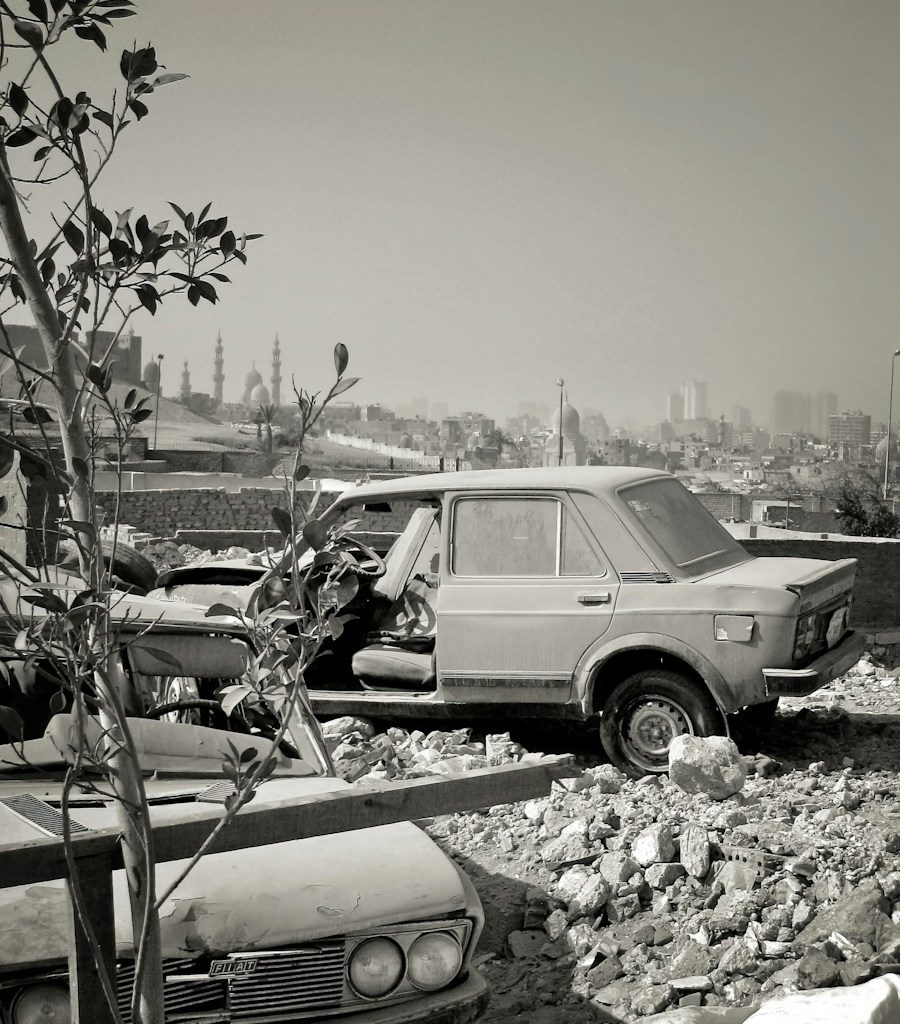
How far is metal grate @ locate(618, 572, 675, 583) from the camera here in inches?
242

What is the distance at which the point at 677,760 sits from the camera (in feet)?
17.9

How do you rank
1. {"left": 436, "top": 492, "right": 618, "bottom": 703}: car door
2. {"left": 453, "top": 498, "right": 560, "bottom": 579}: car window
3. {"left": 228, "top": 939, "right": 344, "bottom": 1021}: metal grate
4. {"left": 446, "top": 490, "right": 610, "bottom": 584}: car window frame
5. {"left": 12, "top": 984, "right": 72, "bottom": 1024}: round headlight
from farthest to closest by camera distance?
{"left": 453, "top": 498, "right": 560, "bottom": 579}: car window → {"left": 446, "top": 490, "right": 610, "bottom": 584}: car window frame → {"left": 436, "top": 492, "right": 618, "bottom": 703}: car door → {"left": 228, "top": 939, "right": 344, "bottom": 1021}: metal grate → {"left": 12, "top": 984, "right": 72, "bottom": 1024}: round headlight

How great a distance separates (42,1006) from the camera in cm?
249

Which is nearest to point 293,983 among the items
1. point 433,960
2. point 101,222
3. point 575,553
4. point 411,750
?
point 433,960

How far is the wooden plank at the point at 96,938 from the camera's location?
2168 millimetres

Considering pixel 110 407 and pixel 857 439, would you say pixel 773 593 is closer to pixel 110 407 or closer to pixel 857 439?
pixel 110 407

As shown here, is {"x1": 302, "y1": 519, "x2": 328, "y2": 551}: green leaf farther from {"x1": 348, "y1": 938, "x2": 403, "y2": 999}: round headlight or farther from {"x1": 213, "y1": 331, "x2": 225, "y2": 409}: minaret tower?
{"x1": 213, "y1": 331, "x2": 225, "y2": 409}: minaret tower

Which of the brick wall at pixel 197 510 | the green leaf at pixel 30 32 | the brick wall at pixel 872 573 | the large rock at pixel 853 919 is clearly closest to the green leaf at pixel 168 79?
the green leaf at pixel 30 32

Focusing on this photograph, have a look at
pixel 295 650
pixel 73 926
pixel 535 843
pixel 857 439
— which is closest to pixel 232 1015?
pixel 73 926

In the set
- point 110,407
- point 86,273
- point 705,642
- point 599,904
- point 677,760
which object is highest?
point 86,273

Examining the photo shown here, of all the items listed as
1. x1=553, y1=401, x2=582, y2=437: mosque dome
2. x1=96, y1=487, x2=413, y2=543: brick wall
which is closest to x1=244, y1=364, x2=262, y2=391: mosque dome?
x1=553, y1=401, x2=582, y2=437: mosque dome

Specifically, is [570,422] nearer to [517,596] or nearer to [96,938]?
[517,596]

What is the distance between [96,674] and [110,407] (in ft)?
1.68

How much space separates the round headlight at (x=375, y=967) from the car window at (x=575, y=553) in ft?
12.1
